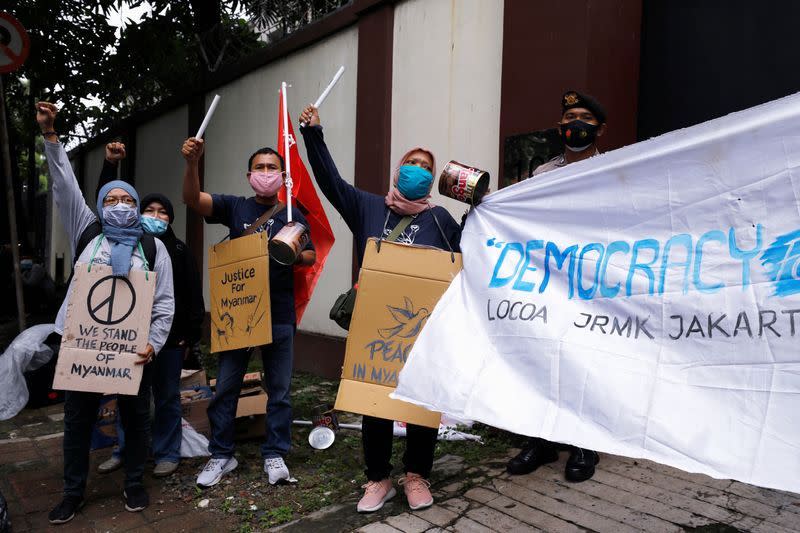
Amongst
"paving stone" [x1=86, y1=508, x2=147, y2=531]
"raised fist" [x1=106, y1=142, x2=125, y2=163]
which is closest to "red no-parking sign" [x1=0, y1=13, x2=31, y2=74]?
"raised fist" [x1=106, y1=142, x2=125, y2=163]

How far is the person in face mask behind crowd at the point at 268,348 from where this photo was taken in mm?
3541

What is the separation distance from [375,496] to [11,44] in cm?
509

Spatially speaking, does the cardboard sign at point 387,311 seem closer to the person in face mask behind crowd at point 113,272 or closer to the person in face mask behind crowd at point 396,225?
the person in face mask behind crowd at point 396,225

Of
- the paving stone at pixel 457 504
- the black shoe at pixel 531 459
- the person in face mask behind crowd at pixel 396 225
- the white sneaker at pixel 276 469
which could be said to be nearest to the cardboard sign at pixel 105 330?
the white sneaker at pixel 276 469

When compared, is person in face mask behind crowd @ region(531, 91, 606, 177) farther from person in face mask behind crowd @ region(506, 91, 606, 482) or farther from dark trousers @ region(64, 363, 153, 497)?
dark trousers @ region(64, 363, 153, 497)

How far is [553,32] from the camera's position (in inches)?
167

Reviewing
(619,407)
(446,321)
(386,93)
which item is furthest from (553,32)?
(619,407)

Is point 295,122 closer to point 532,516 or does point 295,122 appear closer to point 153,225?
point 153,225

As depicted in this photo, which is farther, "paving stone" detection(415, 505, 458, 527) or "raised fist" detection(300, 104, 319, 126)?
"raised fist" detection(300, 104, 319, 126)

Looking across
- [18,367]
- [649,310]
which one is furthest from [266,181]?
[18,367]

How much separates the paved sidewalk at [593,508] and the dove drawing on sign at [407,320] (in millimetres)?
923

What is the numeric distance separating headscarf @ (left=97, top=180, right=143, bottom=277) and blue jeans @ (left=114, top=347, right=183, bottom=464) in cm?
73

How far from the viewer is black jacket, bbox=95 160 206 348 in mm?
3701

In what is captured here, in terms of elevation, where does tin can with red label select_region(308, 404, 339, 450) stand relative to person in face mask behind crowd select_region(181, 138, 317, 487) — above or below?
below
